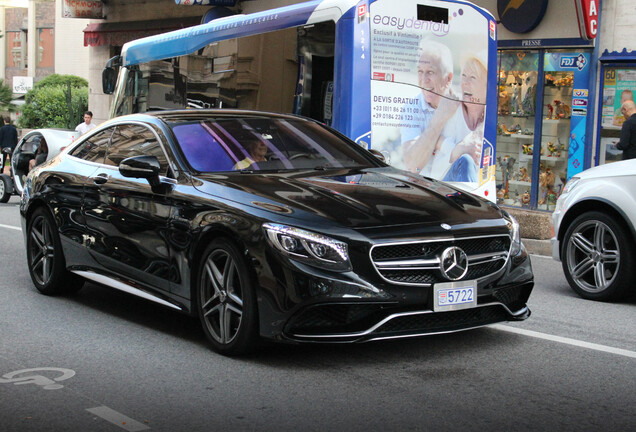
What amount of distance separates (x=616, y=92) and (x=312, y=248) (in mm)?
11784

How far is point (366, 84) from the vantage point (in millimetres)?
10133

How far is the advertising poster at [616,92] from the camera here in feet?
51.9

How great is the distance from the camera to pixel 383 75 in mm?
10312

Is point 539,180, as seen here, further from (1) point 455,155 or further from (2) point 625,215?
(2) point 625,215

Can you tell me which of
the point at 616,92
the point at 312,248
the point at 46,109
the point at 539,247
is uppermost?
the point at 616,92

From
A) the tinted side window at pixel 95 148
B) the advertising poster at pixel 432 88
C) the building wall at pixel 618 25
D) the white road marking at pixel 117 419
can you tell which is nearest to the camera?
the white road marking at pixel 117 419

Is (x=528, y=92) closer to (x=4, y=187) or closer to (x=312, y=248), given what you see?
(x=4, y=187)

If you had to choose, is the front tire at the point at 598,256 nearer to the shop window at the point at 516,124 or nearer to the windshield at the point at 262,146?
the windshield at the point at 262,146

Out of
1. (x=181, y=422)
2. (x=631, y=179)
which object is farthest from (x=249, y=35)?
(x=181, y=422)

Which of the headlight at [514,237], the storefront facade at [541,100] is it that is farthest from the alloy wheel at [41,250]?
the storefront facade at [541,100]

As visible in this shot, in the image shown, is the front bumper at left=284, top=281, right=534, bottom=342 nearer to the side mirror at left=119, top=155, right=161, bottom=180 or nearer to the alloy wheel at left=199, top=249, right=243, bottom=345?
the alloy wheel at left=199, top=249, right=243, bottom=345

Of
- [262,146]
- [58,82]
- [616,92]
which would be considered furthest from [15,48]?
[262,146]

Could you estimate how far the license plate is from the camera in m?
5.62

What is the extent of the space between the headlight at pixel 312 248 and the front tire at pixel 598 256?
3594mm
